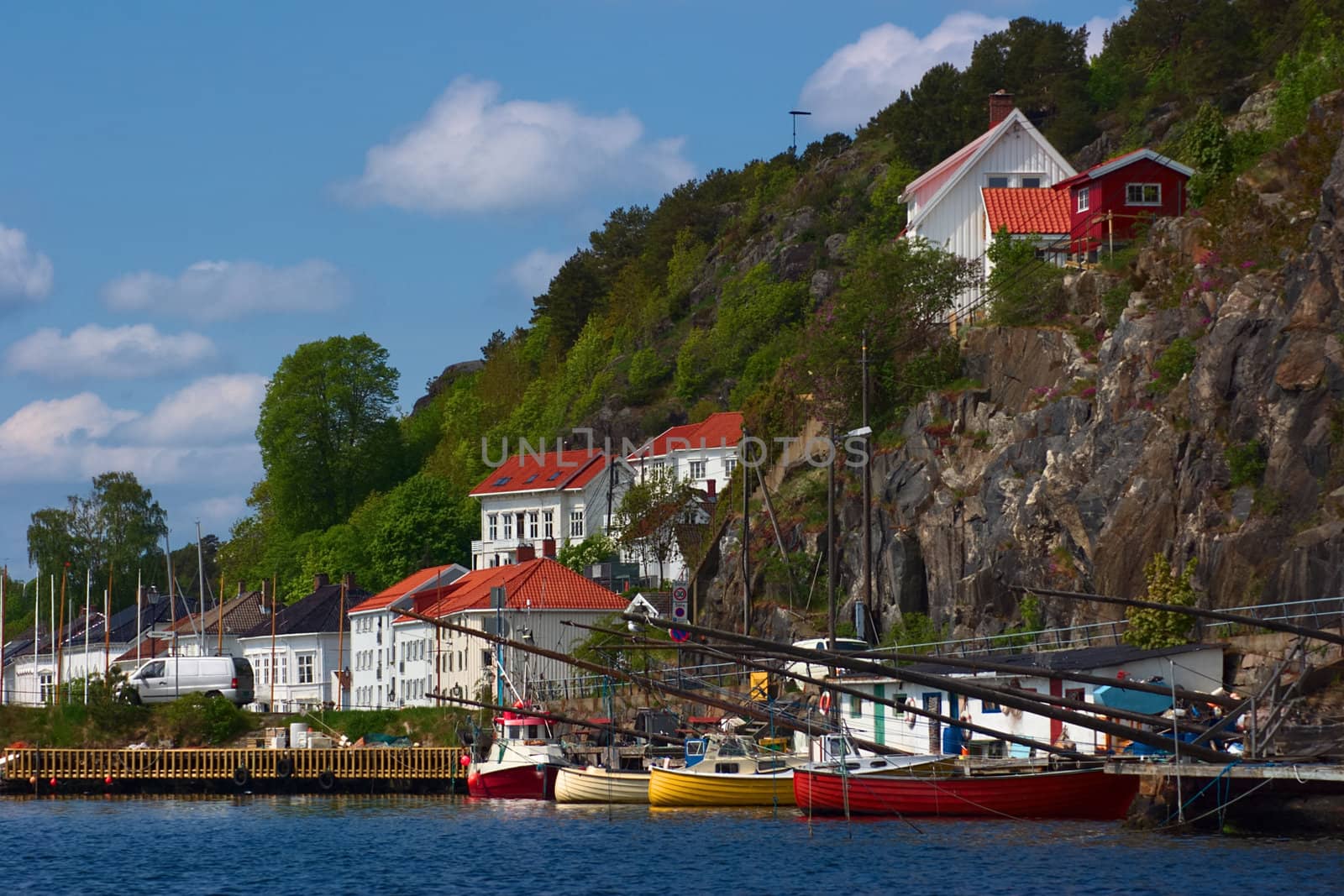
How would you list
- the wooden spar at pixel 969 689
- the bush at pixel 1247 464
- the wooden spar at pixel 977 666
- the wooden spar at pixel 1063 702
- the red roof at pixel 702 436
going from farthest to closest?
the red roof at pixel 702 436, the bush at pixel 1247 464, the wooden spar at pixel 1063 702, the wooden spar at pixel 977 666, the wooden spar at pixel 969 689

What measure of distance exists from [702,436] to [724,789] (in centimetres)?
6241

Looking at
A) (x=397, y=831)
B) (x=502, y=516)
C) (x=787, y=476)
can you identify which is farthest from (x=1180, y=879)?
Result: (x=502, y=516)

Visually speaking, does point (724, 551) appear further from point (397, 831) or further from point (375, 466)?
point (375, 466)

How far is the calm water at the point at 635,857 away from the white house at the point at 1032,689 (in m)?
4.43

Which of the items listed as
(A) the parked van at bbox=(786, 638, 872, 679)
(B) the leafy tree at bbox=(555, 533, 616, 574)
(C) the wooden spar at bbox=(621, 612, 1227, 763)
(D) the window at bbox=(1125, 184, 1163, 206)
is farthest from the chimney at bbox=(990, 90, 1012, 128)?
(C) the wooden spar at bbox=(621, 612, 1227, 763)

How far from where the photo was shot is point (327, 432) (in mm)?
148625

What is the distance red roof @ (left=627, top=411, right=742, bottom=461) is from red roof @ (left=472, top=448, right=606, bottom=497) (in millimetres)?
3499

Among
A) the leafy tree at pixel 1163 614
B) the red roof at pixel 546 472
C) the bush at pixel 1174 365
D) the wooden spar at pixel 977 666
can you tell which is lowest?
the wooden spar at pixel 977 666

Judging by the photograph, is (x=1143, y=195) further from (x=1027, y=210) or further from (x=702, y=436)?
(x=702, y=436)

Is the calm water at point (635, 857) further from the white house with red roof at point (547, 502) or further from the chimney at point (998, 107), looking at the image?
the chimney at point (998, 107)

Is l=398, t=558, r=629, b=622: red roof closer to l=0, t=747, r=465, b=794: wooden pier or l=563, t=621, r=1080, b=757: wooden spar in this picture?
l=0, t=747, r=465, b=794: wooden pier

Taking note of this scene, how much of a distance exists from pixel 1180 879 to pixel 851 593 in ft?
132

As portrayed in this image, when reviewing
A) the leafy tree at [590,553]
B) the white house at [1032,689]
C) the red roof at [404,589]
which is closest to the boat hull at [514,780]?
the white house at [1032,689]

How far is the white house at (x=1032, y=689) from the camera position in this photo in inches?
2099
